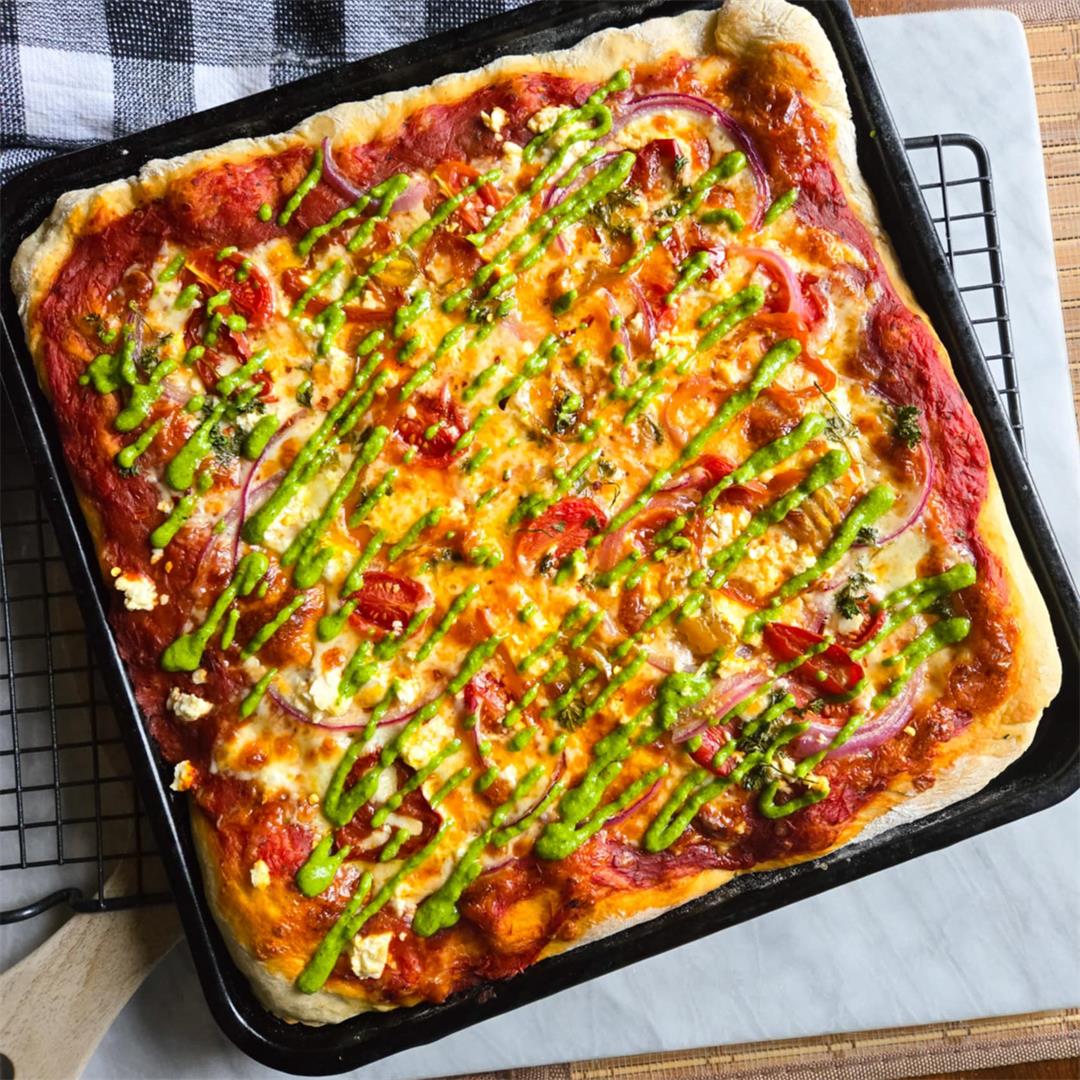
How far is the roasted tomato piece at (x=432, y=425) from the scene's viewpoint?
3.03m

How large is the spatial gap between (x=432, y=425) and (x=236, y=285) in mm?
642

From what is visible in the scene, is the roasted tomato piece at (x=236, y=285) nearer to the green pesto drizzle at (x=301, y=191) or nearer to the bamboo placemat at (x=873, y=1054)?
the green pesto drizzle at (x=301, y=191)

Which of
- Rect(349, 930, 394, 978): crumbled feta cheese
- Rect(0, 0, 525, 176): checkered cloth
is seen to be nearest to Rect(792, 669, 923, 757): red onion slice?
Rect(349, 930, 394, 978): crumbled feta cheese

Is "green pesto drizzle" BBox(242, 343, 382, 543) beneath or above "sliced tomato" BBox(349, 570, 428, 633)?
above

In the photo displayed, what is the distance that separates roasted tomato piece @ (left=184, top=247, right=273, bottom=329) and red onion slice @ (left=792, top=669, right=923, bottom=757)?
1793 millimetres

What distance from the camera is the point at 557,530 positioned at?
9.89 ft

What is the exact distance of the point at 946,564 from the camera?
118 inches

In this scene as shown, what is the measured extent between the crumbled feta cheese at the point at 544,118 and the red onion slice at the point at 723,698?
1.56 meters

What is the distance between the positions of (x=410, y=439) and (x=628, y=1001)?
1.91 meters

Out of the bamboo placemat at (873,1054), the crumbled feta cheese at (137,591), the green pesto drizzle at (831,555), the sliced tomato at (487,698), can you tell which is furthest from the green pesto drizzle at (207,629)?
the bamboo placemat at (873,1054)

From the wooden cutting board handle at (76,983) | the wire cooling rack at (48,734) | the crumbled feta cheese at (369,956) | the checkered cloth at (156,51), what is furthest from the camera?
the checkered cloth at (156,51)

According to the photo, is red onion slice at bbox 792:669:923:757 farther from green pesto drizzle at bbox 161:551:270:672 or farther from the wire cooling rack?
green pesto drizzle at bbox 161:551:270:672

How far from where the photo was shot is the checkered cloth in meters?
3.62

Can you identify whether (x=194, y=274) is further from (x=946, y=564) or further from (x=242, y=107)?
(x=946, y=564)
